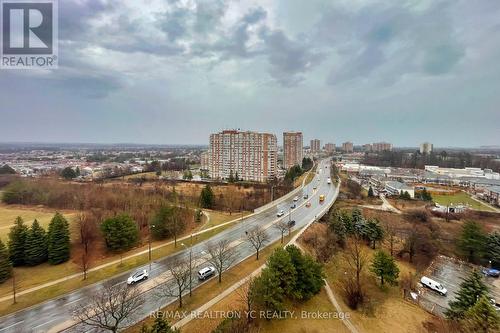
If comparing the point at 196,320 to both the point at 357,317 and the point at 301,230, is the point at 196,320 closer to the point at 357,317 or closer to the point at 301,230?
the point at 357,317

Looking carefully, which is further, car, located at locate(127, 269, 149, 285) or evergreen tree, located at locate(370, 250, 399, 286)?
evergreen tree, located at locate(370, 250, 399, 286)

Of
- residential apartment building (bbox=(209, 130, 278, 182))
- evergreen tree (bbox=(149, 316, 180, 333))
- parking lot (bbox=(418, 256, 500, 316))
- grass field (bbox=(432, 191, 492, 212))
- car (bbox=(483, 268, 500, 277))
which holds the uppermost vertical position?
residential apartment building (bbox=(209, 130, 278, 182))

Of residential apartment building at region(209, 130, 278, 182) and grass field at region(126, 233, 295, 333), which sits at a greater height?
residential apartment building at region(209, 130, 278, 182)

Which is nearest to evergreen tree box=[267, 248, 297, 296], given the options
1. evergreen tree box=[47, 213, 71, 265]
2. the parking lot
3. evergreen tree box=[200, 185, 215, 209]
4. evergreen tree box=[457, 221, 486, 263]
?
the parking lot

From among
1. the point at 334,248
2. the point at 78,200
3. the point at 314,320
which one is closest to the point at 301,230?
the point at 334,248

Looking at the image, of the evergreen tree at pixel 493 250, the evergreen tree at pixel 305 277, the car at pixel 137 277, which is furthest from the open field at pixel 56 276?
the evergreen tree at pixel 493 250

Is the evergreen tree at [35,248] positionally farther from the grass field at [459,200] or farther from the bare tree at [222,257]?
the grass field at [459,200]

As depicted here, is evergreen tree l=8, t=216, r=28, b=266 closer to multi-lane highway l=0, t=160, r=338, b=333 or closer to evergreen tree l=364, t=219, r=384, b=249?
multi-lane highway l=0, t=160, r=338, b=333
